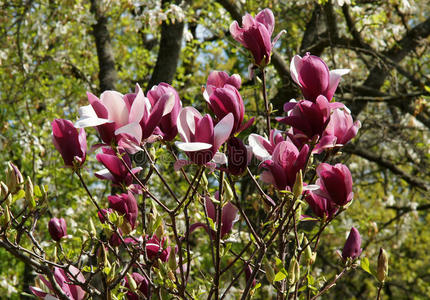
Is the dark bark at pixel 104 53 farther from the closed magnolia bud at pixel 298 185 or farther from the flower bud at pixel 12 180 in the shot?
the closed magnolia bud at pixel 298 185

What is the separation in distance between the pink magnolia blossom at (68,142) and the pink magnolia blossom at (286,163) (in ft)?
1.34

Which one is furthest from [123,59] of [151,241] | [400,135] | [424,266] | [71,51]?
[424,266]

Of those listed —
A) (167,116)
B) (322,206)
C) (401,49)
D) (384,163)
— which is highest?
(167,116)

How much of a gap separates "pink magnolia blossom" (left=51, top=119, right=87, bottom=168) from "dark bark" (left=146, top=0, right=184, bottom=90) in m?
2.52

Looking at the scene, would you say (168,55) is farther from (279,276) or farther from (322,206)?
(279,276)

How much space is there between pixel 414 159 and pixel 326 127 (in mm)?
4696

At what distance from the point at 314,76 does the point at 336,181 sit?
226mm

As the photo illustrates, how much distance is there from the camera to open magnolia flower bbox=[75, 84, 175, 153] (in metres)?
0.92

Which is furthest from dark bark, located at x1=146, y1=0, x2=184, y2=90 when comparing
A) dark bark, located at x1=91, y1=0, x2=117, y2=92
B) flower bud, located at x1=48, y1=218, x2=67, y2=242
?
flower bud, located at x1=48, y1=218, x2=67, y2=242

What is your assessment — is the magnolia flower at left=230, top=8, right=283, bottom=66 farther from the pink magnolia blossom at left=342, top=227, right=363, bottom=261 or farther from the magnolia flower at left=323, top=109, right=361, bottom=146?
the pink magnolia blossom at left=342, top=227, right=363, bottom=261

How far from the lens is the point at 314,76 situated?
0.99m

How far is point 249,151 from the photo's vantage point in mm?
1026

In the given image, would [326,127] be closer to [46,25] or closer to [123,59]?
[46,25]

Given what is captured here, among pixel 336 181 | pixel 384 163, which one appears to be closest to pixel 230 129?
pixel 336 181
